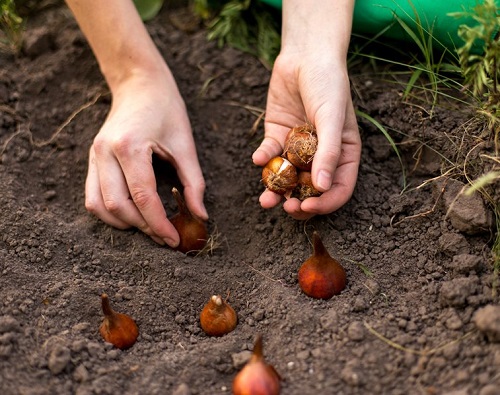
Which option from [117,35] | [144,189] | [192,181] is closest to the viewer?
[144,189]

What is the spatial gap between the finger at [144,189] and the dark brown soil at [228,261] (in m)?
0.08

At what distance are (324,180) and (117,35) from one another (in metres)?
1.01

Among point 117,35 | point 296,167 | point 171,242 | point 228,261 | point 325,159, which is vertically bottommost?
point 228,261

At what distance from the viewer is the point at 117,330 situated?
1779 mm

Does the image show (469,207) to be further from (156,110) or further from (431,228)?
(156,110)

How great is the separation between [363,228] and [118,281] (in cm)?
82

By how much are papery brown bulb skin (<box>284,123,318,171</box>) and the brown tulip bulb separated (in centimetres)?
62

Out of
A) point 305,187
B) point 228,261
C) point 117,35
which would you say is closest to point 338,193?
point 305,187

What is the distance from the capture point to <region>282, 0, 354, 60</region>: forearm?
7.12 feet

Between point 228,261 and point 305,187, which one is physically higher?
point 305,187

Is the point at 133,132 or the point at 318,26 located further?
the point at 318,26

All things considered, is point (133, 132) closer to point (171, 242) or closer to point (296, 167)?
point (171, 242)

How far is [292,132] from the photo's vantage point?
6.68ft

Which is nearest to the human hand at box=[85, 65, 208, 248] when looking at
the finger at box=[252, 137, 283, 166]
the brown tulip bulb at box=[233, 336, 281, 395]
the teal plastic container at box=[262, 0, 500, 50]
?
the finger at box=[252, 137, 283, 166]
